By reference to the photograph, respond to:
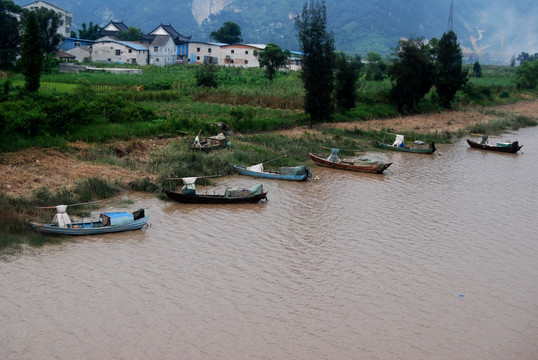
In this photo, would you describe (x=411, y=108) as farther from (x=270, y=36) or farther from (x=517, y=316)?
(x=270, y=36)

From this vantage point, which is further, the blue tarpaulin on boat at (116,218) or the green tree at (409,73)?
the green tree at (409,73)

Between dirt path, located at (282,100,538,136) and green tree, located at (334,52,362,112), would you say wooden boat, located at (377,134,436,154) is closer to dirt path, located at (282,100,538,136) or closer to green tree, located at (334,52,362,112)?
dirt path, located at (282,100,538,136)

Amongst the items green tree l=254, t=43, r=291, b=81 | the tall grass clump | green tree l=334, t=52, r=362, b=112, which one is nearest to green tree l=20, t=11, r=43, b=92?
the tall grass clump

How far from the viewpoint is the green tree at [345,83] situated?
36.8 meters

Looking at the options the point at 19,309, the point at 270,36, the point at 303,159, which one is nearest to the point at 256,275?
the point at 19,309

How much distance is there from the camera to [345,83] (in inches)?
1470

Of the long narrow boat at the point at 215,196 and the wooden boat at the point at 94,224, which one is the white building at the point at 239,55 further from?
the wooden boat at the point at 94,224

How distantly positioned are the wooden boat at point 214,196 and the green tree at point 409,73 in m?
24.3

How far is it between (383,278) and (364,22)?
546 feet

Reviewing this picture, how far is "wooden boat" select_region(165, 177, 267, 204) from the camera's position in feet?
64.0

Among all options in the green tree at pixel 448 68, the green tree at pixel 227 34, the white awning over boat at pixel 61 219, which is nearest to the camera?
the white awning over boat at pixel 61 219

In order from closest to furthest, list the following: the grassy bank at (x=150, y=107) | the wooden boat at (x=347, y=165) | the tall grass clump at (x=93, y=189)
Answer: the tall grass clump at (x=93, y=189)
the grassy bank at (x=150, y=107)
the wooden boat at (x=347, y=165)

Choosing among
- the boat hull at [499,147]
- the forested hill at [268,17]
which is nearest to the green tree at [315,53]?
the boat hull at [499,147]

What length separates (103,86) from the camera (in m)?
36.8
